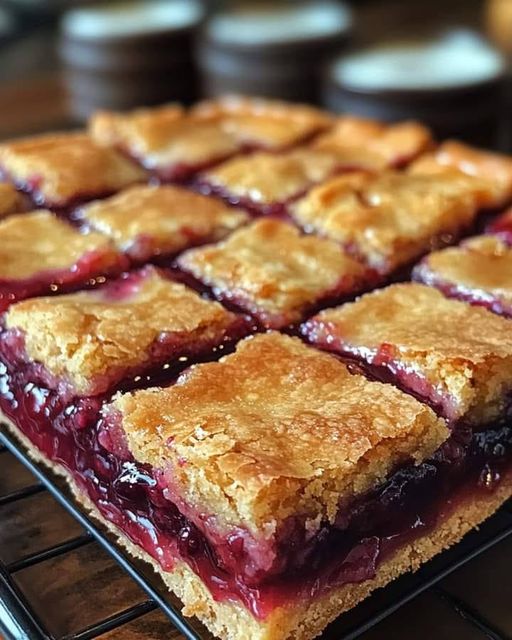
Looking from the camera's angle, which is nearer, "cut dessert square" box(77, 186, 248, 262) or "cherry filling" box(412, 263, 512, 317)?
"cherry filling" box(412, 263, 512, 317)

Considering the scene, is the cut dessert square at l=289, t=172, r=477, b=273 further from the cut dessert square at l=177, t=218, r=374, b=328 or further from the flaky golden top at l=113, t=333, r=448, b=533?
the flaky golden top at l=113, t=333, r=448, b=533

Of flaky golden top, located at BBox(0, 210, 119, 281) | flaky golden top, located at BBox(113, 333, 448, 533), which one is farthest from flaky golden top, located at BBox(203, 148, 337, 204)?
flaky golden top, located at BBox(113, 333, 448, 533)

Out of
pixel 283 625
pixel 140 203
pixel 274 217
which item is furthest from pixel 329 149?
pixel 283 625

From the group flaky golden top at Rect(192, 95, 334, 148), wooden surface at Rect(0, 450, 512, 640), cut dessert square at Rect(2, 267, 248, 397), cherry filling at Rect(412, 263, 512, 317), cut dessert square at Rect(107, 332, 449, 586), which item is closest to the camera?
cut dessert square at Rect(107, 332, 449, 586)

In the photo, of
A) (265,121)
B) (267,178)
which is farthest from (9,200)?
(265,121)

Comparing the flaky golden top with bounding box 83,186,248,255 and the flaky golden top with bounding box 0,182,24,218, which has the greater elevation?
the flaky golden top with bounding box 0,182,24,218

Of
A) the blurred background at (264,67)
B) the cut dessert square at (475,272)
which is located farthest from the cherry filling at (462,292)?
the blurred background at (264,67)

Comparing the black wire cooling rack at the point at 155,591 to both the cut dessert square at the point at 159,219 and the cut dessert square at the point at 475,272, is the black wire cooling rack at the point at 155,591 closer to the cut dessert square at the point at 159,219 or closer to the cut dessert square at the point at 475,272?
the cut dessert square at the point at 475,272
